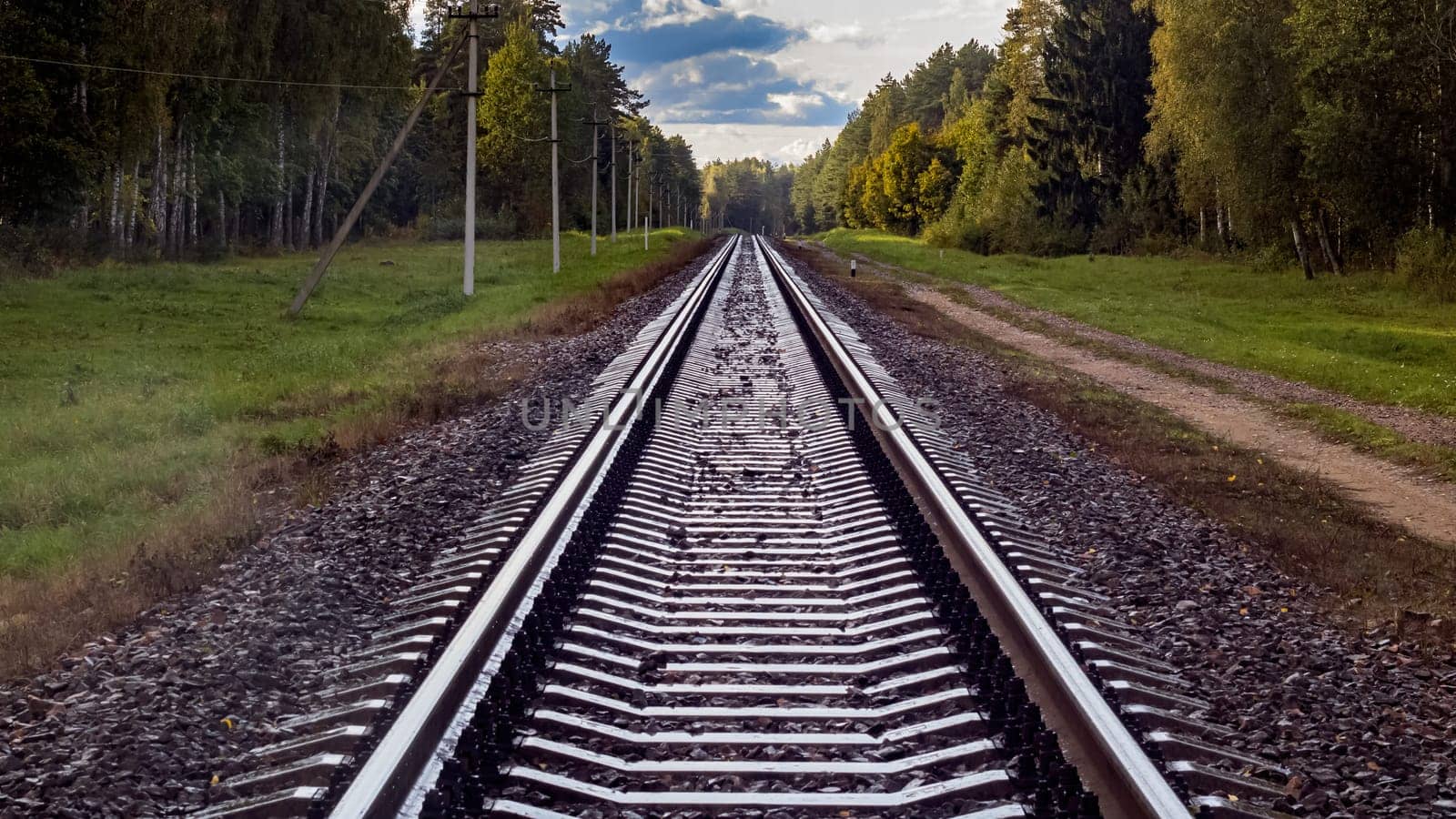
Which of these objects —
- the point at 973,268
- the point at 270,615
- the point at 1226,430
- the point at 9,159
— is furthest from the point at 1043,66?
the point at 270,615

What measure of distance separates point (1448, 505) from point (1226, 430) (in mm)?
2880

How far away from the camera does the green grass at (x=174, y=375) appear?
25.8 ft

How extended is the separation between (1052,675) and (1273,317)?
72.1 ft

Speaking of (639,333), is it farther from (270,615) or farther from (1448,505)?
(270,615)

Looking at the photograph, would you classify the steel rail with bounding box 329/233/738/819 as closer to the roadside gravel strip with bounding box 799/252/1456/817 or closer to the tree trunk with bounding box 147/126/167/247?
the roadside gravel strip with bounding box 799/252/1456/817

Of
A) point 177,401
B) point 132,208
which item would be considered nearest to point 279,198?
point 132,208

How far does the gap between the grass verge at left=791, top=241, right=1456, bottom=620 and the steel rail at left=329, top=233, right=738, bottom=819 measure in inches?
147

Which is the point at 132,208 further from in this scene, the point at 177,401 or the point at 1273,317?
the point at 1273,317

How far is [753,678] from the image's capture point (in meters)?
4.12

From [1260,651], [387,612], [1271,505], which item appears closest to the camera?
[1260,651]

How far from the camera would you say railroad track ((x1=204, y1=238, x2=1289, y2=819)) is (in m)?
3.20

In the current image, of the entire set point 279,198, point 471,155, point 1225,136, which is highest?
point 1225,136

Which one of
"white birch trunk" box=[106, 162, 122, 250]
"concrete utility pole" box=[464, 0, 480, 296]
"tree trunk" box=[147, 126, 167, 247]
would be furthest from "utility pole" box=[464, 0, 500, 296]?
"tree trunk" box=[147, 126, 167, 247]

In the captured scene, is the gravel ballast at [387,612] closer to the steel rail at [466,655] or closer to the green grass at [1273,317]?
the steel rail at [466,655]
